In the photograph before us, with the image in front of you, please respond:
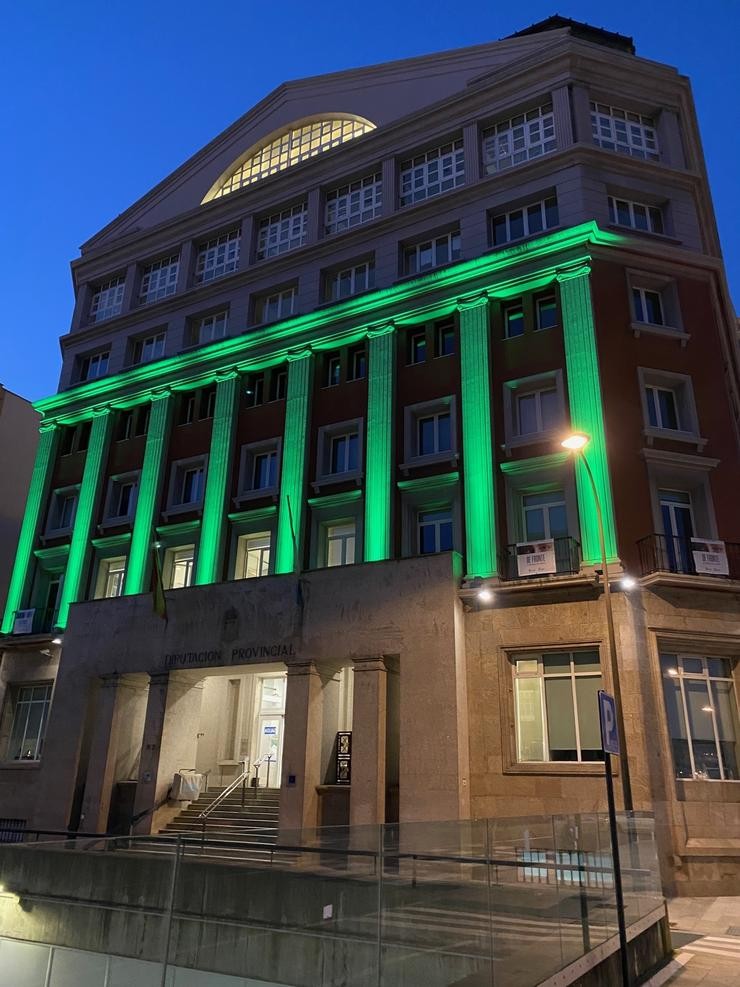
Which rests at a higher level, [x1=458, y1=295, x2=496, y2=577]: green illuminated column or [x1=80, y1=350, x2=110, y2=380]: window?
[x1=80, y1=350, x2=110, y2=380]: window

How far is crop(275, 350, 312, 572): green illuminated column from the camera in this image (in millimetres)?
29047

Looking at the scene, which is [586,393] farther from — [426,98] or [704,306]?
[426,98]

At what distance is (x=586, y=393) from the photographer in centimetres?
2578

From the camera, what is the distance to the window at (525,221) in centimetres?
3044

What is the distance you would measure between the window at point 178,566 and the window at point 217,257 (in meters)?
14.5

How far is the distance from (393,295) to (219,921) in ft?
86.1

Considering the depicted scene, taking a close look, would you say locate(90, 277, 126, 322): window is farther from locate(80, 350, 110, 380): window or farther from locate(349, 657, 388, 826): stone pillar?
locate(349, 657, 388, 826): stone pillar

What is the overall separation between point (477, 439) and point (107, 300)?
26.0 meters

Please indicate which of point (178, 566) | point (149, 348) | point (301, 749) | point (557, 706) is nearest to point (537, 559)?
point (557, 706)

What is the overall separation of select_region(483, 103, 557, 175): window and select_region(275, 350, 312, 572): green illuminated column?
11.9 m

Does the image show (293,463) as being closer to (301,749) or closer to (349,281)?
(349,281)

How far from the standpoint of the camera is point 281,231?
37.6 m

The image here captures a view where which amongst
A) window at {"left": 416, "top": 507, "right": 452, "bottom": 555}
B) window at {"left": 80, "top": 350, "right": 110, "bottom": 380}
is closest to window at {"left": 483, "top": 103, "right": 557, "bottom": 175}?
window at {"left": 416, "top": 507, "right": 452, "bottom": 555}

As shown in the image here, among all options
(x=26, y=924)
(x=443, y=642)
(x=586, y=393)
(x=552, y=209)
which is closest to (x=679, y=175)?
(x=552, y=209)
